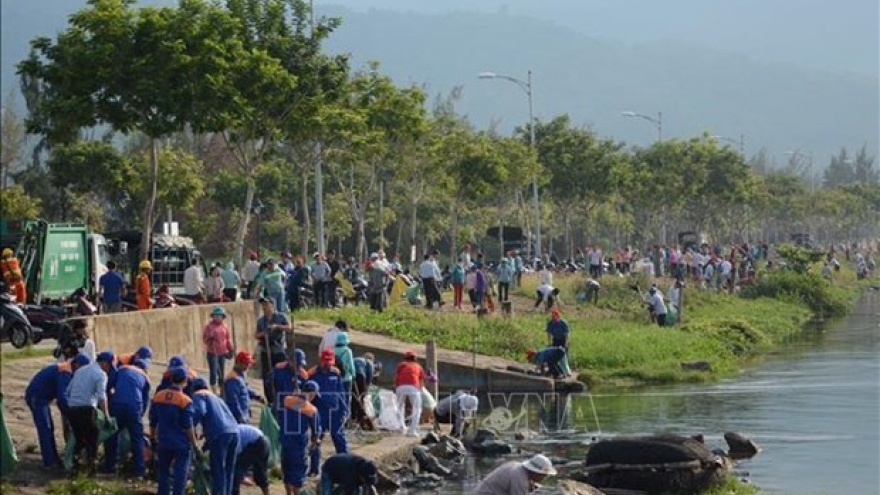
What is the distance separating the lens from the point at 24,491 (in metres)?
18.6

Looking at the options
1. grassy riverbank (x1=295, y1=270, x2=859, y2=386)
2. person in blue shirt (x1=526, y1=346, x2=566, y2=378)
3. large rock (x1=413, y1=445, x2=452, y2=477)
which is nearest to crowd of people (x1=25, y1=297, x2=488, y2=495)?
large rock (x1=413, y1=445, x2=452, y2=477)

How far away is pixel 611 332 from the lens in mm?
46250

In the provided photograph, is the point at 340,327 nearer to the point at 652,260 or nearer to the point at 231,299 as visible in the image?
the point at 231,299

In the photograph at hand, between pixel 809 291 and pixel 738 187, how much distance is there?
24.7 metres

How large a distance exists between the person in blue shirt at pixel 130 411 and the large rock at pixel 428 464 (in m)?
7.06

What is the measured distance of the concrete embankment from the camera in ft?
92.1

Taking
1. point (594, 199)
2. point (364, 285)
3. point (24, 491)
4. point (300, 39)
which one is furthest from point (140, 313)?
point (594, 199)

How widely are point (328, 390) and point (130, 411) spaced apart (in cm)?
396

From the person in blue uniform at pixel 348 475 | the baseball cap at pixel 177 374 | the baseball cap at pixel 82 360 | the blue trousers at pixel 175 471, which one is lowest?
the person in blue uniform at pixel 348 475

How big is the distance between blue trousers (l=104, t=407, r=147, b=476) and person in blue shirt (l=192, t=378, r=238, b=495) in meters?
1.23

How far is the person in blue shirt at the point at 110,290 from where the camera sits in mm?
31453

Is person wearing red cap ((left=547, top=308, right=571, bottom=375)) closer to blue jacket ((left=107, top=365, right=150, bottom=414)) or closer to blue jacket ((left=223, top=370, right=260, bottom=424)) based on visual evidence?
blue jacket ((left=223, top=370, right=260, bottom=424))

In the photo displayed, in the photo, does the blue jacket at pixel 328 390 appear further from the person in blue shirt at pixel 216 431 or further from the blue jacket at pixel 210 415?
the blue jacket at pixel 210 415

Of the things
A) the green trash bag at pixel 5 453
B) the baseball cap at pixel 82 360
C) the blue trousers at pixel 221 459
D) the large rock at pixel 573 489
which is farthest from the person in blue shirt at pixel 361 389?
the green trash bag at pixel 5 453
